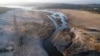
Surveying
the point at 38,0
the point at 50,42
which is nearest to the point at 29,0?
the point at 38,0

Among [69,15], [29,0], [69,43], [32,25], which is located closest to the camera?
[69,43]

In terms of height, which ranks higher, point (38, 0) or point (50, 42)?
point (38, 0)

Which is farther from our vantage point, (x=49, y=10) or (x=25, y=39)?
(x=49, y=10)

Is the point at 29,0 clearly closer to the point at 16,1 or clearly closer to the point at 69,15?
the point at 16,1

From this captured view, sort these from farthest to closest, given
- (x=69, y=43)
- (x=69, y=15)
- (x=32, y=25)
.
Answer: (x=69, y=15), (x=32, y=25), (x=69, y=43)

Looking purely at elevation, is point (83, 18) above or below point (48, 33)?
above

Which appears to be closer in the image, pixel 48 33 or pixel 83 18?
pixel 48 33

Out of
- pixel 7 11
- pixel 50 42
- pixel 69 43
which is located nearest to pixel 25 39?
pixel 50 42

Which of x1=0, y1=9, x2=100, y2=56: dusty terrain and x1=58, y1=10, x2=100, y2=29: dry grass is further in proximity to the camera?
x1=58, y1=10, x2=100, y2=29: dry grass

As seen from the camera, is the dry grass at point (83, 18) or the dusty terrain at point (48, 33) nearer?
the dusty terrain at point (48, 33)
